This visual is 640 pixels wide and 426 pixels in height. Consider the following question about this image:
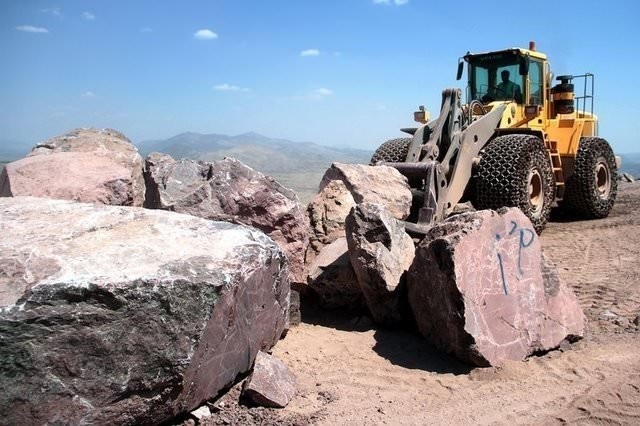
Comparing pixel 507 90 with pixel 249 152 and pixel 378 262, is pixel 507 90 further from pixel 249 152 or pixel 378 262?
pixel 249 152

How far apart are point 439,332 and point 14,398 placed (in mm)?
2575

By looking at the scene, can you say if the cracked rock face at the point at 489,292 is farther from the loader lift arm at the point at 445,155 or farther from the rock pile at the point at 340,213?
the loader lift arm at the point at 445,155

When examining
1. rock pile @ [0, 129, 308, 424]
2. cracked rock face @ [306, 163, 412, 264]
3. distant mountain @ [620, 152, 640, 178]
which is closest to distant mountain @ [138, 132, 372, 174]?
distant mountain @ [620, 152, 640, 178]

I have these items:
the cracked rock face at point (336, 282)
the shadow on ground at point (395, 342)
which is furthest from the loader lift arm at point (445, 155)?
the shadow on ground at point (395, 342)

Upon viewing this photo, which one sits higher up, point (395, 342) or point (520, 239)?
point (520, 239)

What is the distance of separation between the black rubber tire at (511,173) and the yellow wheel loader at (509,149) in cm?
1

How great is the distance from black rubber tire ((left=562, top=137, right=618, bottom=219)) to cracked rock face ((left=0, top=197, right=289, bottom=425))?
6948 mm

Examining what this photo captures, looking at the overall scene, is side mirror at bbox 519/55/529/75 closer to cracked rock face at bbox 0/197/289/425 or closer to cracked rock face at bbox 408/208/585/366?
cracked rock face at bbox 408/208/585/366

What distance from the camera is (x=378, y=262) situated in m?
4.27

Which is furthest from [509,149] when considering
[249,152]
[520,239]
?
[249,152]

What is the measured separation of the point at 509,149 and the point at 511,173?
0.34m

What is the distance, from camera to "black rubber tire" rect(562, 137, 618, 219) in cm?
872

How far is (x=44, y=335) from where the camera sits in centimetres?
245

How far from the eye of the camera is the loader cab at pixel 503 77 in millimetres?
8016
